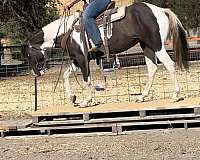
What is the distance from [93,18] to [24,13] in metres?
15.1

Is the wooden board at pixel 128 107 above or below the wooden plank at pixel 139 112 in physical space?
above

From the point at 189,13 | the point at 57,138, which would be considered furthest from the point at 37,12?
the point at 189,13

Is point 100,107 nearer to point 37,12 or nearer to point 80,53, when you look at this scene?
point 80,53

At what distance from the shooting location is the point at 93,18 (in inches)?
366

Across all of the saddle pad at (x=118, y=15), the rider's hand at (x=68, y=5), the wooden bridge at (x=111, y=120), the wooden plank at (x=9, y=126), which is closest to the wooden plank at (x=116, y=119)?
the wooden bridge at (x=111, y=120)

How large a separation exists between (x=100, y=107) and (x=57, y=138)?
3.74ft

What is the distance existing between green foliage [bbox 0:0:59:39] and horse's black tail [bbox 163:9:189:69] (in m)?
13.8

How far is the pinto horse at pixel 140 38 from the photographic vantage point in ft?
30.3

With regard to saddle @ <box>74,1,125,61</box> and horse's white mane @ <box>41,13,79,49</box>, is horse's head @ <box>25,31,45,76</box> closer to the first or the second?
horse's white mane @ <box>41,13,79,49</box>

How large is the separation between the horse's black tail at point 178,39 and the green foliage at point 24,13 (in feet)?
45.3

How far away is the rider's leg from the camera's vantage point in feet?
30.1

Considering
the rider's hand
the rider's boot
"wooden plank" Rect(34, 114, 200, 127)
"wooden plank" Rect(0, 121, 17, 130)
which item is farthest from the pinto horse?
"wooden plank" Rect(0, 121, 17, 130)

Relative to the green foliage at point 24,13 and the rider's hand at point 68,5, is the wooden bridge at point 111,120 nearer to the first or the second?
the rider's hand at point 68,5

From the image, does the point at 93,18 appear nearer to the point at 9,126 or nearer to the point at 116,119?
the point at 116,119
